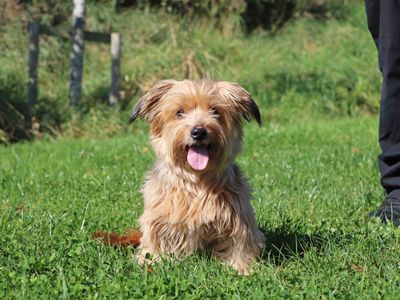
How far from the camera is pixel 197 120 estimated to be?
4.11 m

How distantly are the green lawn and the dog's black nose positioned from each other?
0.65 metres

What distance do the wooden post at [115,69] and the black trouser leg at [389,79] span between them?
8.14 m

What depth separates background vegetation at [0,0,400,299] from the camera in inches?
145

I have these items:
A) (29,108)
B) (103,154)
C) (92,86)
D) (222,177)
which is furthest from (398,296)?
(92,86)

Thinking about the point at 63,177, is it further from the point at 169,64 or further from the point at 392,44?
the point at 169,64

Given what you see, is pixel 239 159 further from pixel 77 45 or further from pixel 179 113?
A: pixel 77 45

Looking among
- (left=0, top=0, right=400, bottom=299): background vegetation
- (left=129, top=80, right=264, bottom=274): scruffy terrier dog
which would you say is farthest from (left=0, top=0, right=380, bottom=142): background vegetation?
(left=129, top=80, right=264, bottom=274): scruffy terrier dog

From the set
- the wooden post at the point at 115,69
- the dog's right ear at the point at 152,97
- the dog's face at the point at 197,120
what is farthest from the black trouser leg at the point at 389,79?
the wooden post at the point at 115,69

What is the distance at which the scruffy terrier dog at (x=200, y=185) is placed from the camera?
4125mm

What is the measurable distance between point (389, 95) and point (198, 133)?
179cm

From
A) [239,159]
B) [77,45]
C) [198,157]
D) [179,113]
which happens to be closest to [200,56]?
[77,45]

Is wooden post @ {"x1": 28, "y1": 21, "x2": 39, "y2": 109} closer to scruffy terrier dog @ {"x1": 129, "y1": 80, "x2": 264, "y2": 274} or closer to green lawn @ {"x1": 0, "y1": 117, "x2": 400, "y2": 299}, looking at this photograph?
green lawn @ {"x1": 0, "y1": 117, "x2": 400, "y2": 299}

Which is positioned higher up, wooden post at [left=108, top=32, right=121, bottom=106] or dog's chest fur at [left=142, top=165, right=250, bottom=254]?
dog's chest fur at [left=142, top=165, right=250, bottom=254]

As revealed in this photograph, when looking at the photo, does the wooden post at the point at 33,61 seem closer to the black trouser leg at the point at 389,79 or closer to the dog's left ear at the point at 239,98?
the black trouser leg at the point at 389,79
